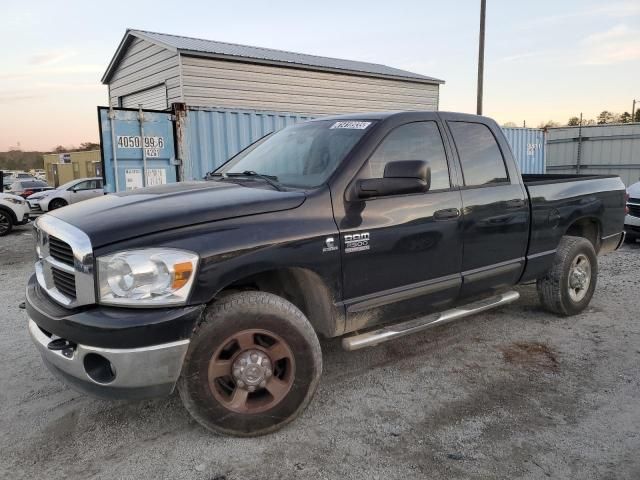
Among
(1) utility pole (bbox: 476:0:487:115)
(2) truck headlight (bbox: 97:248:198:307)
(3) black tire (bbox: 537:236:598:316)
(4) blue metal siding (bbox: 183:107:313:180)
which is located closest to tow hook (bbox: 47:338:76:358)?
(2) truck headlight (bbox: 97:248:198:307)

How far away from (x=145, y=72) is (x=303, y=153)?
1342cm

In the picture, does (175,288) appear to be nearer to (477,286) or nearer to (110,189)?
(477,286)

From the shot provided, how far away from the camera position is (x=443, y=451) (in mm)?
2668

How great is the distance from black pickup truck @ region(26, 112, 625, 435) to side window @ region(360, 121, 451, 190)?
11mm

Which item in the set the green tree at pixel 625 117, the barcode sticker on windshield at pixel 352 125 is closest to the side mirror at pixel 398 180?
the barcode sticker on windshield at pixel 352 125

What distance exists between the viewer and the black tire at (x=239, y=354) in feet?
8.43

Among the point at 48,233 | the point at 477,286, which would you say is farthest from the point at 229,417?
the point at 477,286

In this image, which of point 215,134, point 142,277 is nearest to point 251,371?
point 142,277

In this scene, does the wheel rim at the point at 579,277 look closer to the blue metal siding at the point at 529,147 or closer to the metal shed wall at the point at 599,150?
the blue metal siding at the point at 529,147

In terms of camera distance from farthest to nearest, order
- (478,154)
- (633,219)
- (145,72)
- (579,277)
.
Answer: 1. (145,72)
2. (633,219)
3. (579,277)
4. (478,154)

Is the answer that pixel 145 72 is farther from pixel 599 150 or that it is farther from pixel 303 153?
pixel 599 150

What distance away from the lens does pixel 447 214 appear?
3.54 metres

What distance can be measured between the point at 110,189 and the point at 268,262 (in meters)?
6.09

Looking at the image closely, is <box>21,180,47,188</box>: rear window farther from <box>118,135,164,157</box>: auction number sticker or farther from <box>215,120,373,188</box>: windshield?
<box>215,120,373,188</box>: windshield
